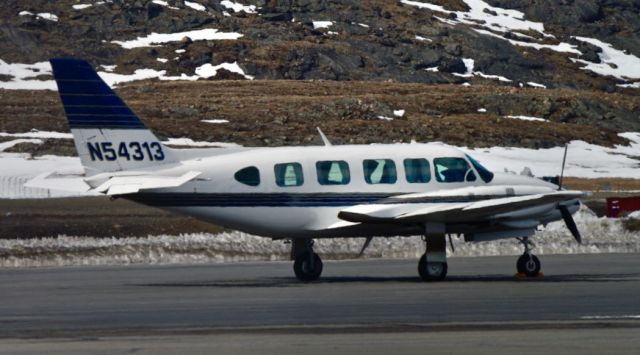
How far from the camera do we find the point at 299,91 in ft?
424

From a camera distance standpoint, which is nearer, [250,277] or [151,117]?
[250,277]

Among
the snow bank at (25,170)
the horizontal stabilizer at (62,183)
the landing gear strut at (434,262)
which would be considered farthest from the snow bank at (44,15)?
the landing gear strut at (434,262)

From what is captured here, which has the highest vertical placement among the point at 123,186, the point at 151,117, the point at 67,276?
the point at 123,186

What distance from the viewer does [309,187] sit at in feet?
84.3

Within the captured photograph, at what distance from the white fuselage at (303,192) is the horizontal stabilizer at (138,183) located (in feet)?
0.59

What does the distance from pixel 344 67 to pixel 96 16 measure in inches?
1144

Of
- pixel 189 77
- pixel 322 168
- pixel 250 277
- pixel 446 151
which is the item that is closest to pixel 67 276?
pixel 250 277

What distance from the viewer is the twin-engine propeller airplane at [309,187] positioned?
24859 millimetres

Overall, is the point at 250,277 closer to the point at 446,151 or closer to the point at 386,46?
the point at 446,151

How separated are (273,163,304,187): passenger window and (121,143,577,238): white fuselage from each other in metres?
0.06

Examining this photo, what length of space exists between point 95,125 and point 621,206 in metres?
24.8

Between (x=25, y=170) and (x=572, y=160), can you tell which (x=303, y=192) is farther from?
(x=572, y=160)

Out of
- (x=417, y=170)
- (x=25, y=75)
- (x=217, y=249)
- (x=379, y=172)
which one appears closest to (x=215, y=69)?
(x=25, y=75)

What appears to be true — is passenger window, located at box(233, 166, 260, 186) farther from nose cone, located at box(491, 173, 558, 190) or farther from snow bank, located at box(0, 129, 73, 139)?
snow bank, located at box(0, 129, 73, 139)
